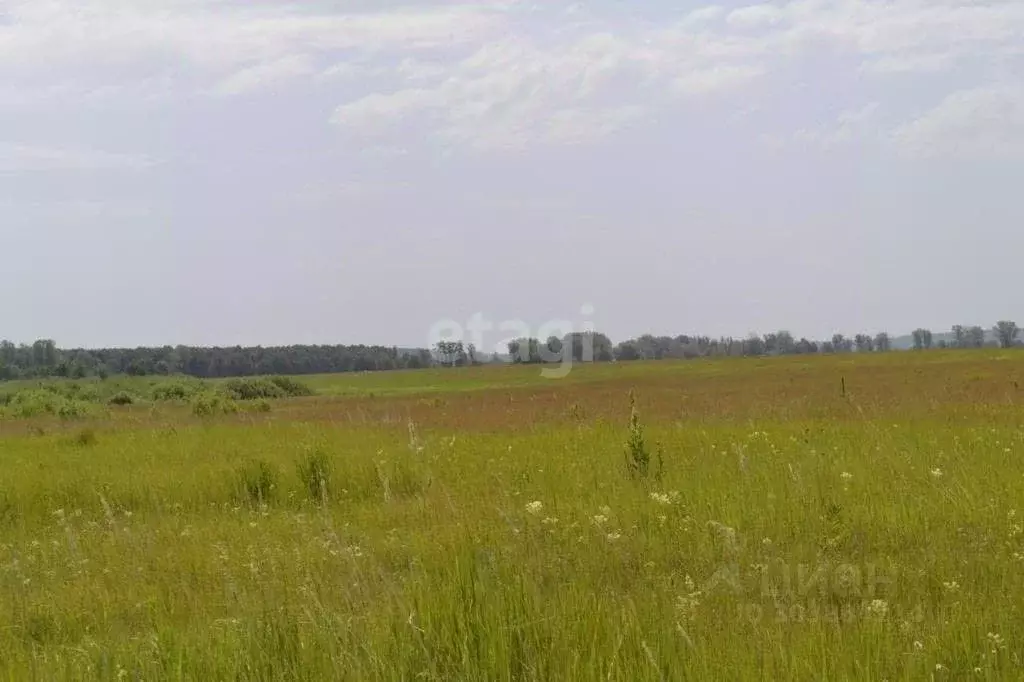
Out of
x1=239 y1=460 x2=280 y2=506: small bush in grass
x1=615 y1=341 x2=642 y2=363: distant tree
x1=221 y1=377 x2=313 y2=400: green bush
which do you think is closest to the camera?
x1=239 y1=460 x2=280 y2=506: small bush in grass

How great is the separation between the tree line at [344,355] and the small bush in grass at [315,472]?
57348mm

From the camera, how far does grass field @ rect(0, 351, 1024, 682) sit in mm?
3477

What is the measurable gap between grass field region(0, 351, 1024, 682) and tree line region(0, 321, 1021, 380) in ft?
191

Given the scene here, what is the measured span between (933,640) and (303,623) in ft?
8.94

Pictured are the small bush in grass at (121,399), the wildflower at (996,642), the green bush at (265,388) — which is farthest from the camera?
the green bush at (265,388)

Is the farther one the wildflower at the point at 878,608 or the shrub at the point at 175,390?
the shrub at the point at 175,390

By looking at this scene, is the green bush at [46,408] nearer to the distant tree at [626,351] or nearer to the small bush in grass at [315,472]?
the small bush in grass at [315,472]

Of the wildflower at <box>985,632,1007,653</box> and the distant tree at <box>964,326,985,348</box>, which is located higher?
the distant tree at <box>964,326,985,348</box>

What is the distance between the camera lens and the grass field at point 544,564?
3.48m

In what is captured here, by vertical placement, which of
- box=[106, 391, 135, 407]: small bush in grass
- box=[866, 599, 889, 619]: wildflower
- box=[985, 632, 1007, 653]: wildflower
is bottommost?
box=[106, 391, 135, 407]: small bush in grass

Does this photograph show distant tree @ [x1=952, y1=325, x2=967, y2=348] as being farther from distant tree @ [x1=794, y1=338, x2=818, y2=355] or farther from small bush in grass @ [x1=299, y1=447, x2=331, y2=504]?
small bush in grass @ [x1=299, y1=447, x2=331, y2=504]

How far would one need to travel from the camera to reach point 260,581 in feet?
16.7

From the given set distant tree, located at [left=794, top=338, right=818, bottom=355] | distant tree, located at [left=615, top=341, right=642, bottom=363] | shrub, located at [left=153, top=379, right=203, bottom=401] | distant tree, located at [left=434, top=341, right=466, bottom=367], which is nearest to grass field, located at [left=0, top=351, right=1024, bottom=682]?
shrub, located at [left=153, top=379, right=203, bottom=401]
